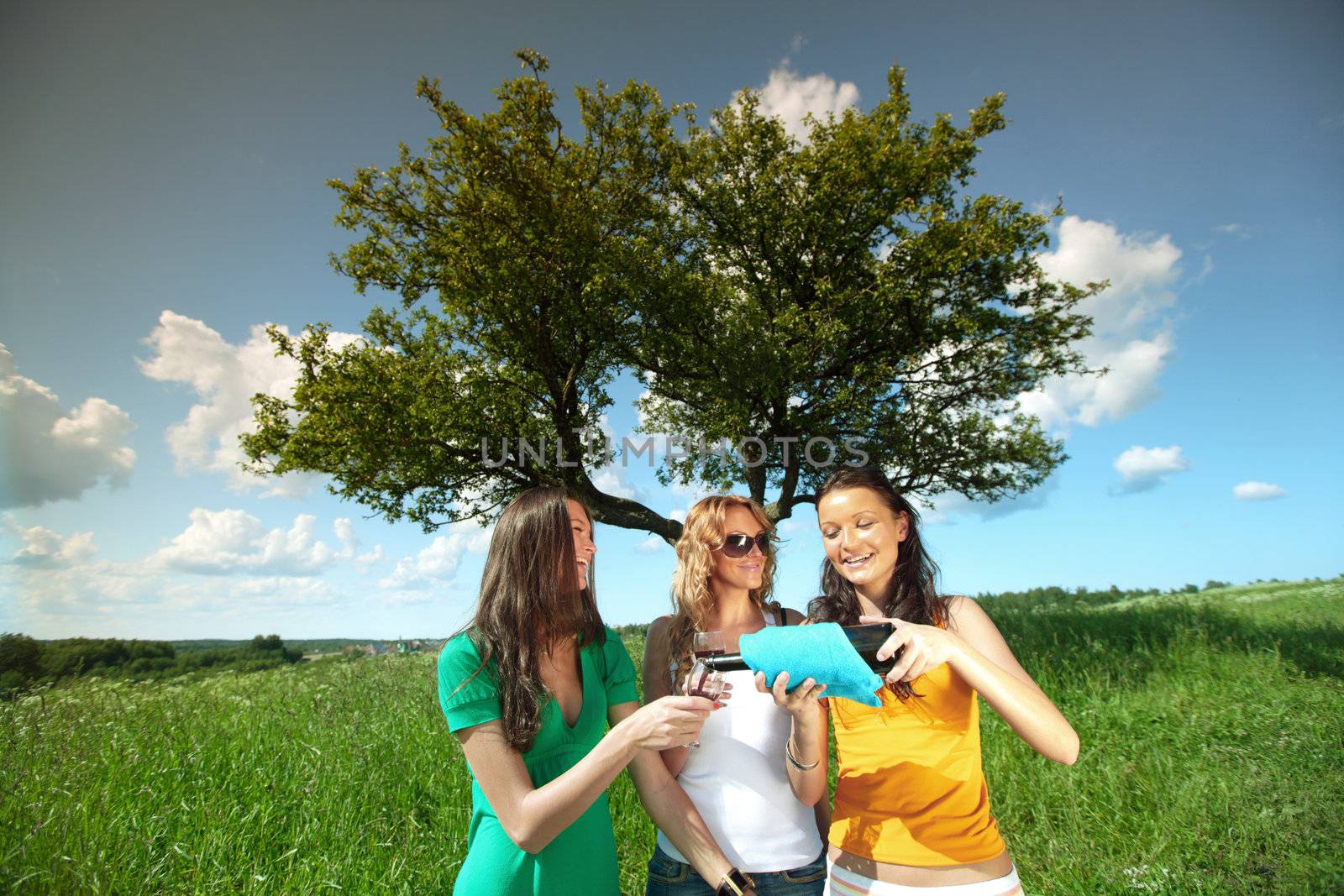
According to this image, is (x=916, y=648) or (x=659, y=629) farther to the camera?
(x=659, y=629)

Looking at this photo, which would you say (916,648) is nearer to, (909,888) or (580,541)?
(909,888)

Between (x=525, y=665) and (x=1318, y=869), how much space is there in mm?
6636

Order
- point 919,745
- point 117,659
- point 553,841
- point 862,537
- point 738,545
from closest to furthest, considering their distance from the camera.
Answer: point 553,841, point 919,745, point 862,537, point 738,545, point 117,659

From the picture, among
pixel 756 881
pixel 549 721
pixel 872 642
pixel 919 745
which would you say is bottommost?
pixel 756 881

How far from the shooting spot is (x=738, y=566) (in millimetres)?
3584

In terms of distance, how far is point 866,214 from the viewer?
45.0 feet

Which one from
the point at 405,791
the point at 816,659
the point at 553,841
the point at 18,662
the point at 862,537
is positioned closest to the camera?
the point at 816,659

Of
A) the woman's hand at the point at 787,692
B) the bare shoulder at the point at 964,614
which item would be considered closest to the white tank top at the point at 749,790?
the woman's hand at the point at 787,692

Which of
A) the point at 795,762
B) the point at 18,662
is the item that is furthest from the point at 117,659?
the point at 795,762

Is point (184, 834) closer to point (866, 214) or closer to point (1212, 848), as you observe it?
point (1212, 848)

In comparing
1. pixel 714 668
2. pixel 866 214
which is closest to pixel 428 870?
pixel 714 668

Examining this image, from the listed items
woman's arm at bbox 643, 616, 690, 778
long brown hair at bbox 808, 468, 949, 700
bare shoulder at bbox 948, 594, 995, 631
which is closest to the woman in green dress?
woman's arm at bbox 643, 616, 690, 778

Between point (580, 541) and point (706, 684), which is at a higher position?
point (580, 541)

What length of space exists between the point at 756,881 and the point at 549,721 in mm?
1174
